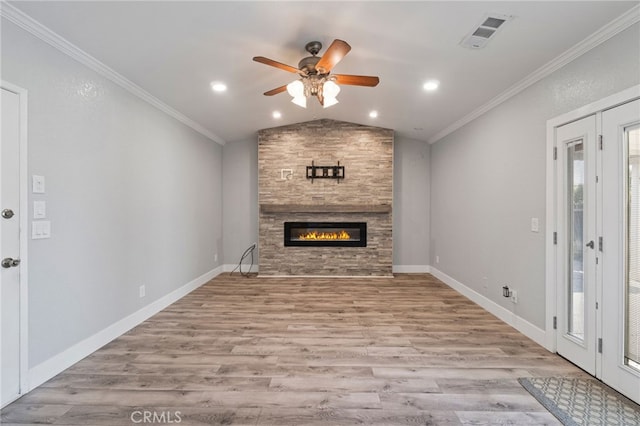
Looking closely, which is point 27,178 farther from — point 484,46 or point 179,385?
point 484,46

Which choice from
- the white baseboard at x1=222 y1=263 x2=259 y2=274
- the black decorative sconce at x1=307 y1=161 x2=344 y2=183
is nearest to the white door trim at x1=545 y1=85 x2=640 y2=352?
the black decorative sconce at x1=307 y1=161 x2=344 y2=183

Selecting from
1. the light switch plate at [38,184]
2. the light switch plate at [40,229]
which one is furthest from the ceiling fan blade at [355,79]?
the light switch plate at [40,229]

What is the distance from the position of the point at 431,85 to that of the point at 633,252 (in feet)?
7.75

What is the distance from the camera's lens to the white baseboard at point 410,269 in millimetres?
5977

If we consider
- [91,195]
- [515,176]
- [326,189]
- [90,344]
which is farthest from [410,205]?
[90,344]

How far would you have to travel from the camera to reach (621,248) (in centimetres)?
212

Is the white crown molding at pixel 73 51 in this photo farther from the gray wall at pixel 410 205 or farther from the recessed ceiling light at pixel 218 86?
the gray wall at pixel 410 205

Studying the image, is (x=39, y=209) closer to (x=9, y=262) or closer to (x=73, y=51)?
(x=9, y=262)

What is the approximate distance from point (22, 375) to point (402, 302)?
3766 millimetres

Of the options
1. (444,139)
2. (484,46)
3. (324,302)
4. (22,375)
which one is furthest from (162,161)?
(444,139)

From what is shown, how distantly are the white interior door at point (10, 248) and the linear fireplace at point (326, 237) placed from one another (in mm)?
3900

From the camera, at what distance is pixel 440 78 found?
3.22 metres

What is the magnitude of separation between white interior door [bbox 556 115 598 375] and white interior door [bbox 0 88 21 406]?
163 inches

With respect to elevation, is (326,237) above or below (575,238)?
below
